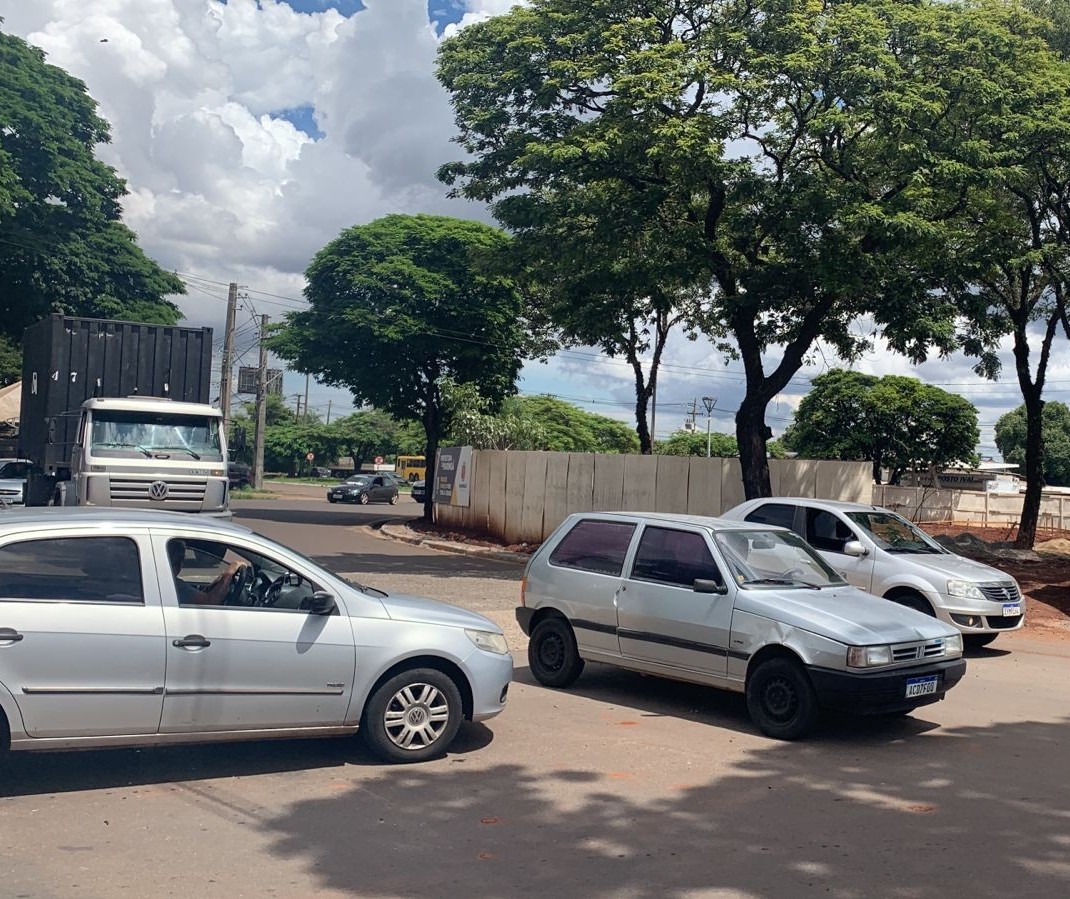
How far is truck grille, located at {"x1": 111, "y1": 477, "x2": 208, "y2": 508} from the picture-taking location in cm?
1695

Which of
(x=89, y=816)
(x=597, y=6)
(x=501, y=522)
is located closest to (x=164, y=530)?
(x=89, y=816)

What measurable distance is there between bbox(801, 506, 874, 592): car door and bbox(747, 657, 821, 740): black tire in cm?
462

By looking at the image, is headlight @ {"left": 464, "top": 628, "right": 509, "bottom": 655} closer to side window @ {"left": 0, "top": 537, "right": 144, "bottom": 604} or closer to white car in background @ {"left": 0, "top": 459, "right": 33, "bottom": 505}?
side window @ {"left": 0, "top": 537, "right": 144, "bottom": 604}

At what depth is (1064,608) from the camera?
1566 cm

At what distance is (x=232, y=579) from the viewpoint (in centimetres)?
668

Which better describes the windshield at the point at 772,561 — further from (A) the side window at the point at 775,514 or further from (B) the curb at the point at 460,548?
(B) the curb at the point at 460,548

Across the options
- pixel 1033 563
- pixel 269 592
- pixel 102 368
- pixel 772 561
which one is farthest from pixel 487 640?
pixel 1033 563

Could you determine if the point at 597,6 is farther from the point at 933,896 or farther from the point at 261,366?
the point at 261,366

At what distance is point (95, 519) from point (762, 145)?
15300 millimetres

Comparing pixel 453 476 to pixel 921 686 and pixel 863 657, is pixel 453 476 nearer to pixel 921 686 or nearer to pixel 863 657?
pixel 921 686

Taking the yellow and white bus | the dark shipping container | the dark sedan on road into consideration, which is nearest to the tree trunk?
the dark shipping container

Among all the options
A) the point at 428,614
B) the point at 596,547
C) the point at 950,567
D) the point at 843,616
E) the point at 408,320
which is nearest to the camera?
the point at 428,614

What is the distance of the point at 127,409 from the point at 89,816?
1293 cm

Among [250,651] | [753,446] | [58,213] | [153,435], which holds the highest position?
[58,213]
